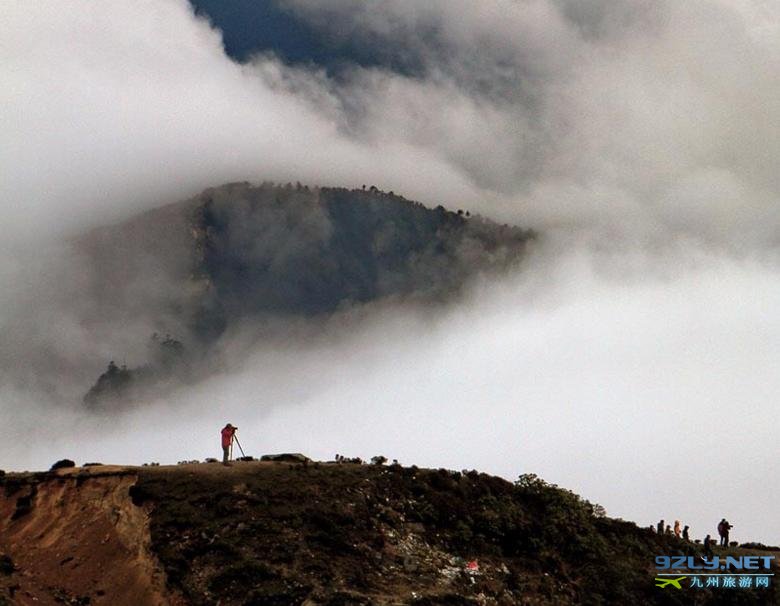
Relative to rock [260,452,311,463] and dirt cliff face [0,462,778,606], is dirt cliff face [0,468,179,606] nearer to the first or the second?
dirt cliff face [0,462,778,606]

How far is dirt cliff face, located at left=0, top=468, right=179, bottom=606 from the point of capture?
105 ft

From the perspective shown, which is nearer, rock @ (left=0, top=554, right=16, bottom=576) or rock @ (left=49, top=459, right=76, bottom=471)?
rock @ (left=0, top=554, right=16, bottom=576)

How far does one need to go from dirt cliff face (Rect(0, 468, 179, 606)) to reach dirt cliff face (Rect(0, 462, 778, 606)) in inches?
2.1

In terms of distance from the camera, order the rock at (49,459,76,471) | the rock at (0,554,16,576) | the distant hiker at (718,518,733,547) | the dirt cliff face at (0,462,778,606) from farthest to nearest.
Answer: the distant hiker at (718,518,733,547), the rock at (49,459,76,471), the rock at (0,554,16,576), the dirt cliff face at (0,462,778,606)

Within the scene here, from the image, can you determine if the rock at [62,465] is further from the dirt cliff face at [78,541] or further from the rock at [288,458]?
the rock at [288,458]

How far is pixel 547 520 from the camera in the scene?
40.3m

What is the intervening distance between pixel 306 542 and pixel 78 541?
927 cm

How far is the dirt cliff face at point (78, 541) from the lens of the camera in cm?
3213

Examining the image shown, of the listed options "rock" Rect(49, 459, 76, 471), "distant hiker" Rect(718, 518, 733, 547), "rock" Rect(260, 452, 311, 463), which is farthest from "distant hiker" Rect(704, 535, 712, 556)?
"rock" Rect(49, 459, 76, 471)

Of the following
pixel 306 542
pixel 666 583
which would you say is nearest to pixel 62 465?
pixel 306 542

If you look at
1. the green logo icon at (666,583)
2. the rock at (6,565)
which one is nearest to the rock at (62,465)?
the rock at (6,565)

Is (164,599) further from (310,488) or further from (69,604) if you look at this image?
(310,488)

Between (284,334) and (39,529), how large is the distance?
129 m

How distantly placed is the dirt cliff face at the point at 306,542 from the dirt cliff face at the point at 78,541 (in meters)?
0.05
